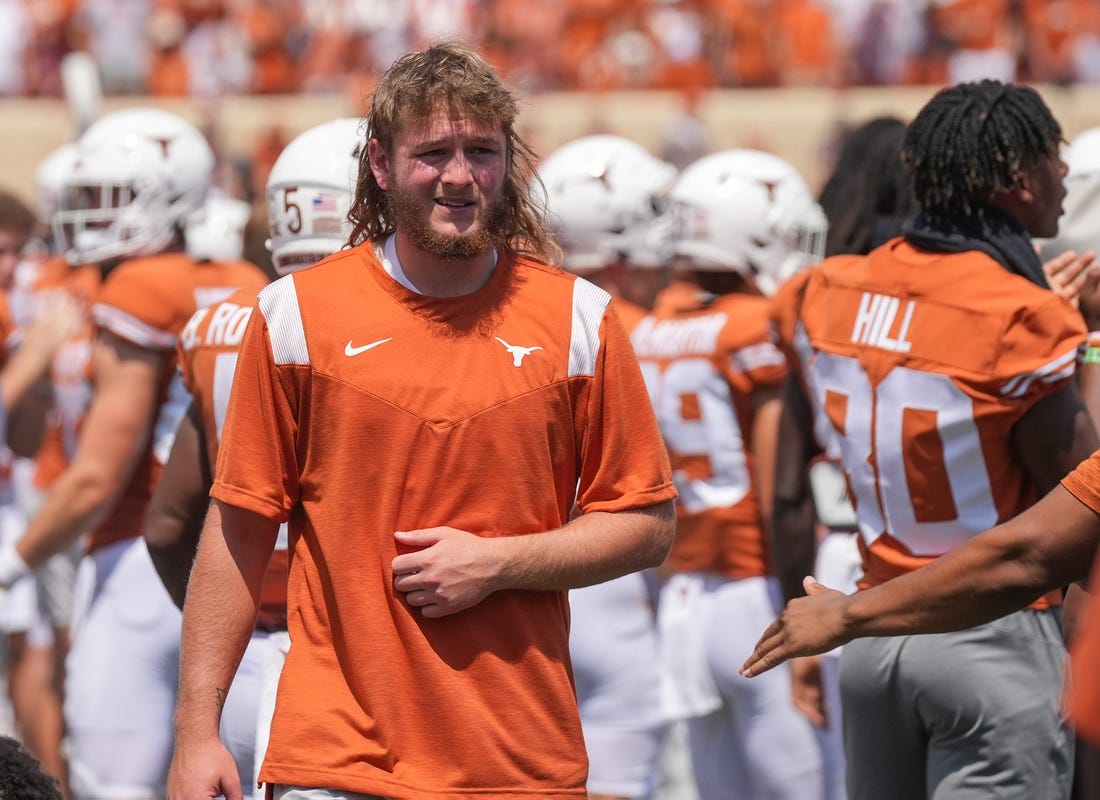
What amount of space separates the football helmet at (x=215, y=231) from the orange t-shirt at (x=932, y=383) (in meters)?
2.40

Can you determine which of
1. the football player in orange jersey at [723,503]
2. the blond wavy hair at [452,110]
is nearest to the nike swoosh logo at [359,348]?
the blond wavy hair at [452,110]

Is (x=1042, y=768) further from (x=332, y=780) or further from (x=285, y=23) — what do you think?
(x=285, y=23)

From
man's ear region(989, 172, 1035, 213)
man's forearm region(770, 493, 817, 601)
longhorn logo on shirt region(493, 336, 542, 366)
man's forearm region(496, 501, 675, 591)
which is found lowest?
man's forearm region(770, 493, 817, 601)

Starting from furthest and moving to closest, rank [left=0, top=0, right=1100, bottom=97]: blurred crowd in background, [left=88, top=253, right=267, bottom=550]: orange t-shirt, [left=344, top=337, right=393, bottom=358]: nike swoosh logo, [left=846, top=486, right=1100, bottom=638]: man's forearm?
[left=0, top=0, right=1100, bottom=97]: blurred crowd in background, [left=88, top=253, right=267, bottom=550]: orange t-shirt, [left=344, top=337, right=393, bottom=358]: nike swoosh logo, [left=846, top=486, right=1100, bottom=638]: man's forearm

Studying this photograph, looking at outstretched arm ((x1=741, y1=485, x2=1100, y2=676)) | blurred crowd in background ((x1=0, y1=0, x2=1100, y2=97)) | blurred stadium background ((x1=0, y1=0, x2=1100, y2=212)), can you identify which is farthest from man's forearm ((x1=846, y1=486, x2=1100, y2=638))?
blurred crowd in background ((x1=0, y1=0, x2=1100, y2=97))

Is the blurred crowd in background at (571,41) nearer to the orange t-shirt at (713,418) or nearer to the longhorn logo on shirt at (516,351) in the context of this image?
the orange t-shirt at (713,418)

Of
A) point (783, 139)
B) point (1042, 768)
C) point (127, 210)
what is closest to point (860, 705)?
point (1042, 768)

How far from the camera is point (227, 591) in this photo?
3463 mm

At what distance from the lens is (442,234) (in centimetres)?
348

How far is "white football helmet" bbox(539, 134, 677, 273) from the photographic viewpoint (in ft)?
23.1

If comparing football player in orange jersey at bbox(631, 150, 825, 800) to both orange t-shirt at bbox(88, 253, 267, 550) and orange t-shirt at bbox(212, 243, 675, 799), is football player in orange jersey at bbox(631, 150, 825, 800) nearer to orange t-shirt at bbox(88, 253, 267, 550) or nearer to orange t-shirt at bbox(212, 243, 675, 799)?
orange t-shirt at bbox(88, 253, 267, 550)

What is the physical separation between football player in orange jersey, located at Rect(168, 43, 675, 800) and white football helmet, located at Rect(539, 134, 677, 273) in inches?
135

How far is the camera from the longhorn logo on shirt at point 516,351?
3479mm

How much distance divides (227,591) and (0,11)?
17.9 metres
